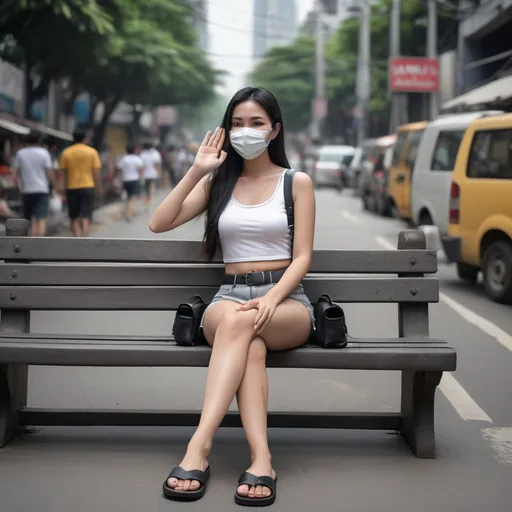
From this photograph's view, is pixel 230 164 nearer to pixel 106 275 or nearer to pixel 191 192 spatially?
pixel 191 192

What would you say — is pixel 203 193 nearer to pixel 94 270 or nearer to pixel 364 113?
pixel 94 270

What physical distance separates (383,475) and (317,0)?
393 ft

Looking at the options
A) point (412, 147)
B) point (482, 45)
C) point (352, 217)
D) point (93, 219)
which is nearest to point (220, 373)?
point (412, 147)

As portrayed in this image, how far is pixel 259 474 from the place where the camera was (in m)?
4.22

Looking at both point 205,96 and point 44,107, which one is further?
point 205,96

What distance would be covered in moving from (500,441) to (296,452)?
40.3 inches

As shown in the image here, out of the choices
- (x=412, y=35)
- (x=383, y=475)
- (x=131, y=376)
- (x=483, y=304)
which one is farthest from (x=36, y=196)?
(x=412, y=35)

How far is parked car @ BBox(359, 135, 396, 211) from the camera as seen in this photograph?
80.1 feet

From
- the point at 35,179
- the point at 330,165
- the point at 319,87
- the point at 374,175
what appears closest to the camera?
the point at 35,179

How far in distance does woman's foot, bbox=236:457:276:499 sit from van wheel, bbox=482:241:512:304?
659 centimetres

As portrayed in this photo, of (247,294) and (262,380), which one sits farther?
(247,294)

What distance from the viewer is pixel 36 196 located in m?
15.7

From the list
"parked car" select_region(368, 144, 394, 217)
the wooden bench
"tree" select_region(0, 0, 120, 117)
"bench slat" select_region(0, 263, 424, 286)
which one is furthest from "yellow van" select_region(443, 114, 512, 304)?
"parked car" select_region(368, 144, 394, 217)

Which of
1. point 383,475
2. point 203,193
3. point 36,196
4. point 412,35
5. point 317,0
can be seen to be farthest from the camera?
point 317,0
